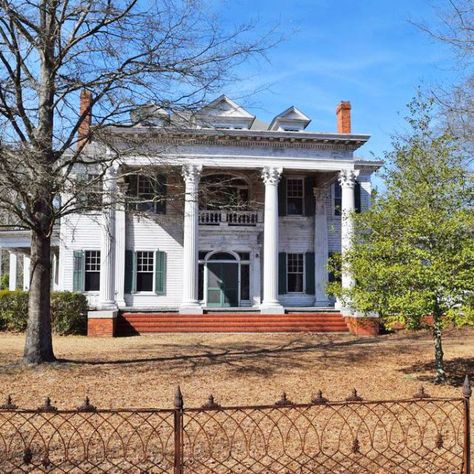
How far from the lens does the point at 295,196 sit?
25.9m

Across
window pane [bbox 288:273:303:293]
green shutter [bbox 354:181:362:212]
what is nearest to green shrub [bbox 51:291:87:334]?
window pane [bbox 288:273:303:293]

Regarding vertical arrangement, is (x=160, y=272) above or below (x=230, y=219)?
below

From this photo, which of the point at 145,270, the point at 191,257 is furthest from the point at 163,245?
the point at 191,257

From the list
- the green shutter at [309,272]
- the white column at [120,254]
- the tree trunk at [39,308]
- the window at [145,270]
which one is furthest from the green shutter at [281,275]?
the tree trunk at [39,308]

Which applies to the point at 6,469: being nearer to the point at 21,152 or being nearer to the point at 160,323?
the point at 21,152

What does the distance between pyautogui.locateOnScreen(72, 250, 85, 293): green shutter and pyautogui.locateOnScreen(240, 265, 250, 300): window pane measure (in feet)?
23.6

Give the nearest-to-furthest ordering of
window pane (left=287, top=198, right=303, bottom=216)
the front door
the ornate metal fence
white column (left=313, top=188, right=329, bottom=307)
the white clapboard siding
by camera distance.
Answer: the ornate metal fence → the white clapboard siding → the front door → white column (left=313, top=188, right=329, bottom=307) → window pane (left=287, top=198, right=303, bottom=216)

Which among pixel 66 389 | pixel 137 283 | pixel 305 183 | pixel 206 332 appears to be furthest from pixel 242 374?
pixel 305 183

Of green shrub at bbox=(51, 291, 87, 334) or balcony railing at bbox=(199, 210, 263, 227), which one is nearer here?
green shrub at bbox=(51, 291, 87, 334)

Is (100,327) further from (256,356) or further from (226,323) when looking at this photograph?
(256,356)

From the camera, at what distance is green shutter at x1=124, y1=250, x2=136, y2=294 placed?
79.3 feet

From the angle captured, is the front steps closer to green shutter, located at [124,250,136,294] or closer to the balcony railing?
green shutter, located at [124,250,136,294]

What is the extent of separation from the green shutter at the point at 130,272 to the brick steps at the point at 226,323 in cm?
326

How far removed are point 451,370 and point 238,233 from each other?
14.6 m
